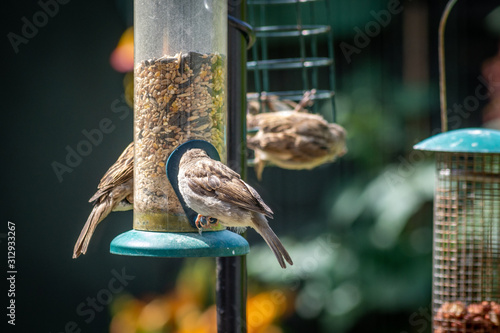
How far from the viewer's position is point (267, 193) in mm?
7426

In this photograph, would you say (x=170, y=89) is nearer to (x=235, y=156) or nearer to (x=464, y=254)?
(x=235, y=156)

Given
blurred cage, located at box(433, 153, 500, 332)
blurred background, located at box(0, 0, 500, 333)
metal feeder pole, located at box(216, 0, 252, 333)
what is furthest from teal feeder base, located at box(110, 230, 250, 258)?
blurred background, located at box(0, 0, 500, 333)

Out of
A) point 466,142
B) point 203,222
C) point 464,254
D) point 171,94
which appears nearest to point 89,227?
point 203,222

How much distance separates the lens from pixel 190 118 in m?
3.10

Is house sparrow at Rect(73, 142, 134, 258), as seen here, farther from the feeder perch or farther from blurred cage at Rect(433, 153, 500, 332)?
blurred cage at Rect(433, 153, 500, 332)

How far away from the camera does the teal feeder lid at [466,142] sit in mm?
3717

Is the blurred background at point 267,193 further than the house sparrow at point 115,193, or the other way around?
the blurred background at point 267,193

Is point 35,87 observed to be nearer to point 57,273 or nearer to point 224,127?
point 57,273

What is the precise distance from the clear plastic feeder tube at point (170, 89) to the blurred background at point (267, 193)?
11.5ft

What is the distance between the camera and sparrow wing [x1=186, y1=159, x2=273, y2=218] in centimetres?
294

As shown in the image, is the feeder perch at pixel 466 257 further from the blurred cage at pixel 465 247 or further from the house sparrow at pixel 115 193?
the house sparrow at pixel 115 193

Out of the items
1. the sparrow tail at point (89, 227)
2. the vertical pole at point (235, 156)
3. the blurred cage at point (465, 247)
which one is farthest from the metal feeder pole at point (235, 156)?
the blurred cage at point (465, 247)

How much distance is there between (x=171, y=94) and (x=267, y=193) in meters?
4.43

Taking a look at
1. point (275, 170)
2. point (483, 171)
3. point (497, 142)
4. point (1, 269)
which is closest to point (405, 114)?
point (275, 170)
